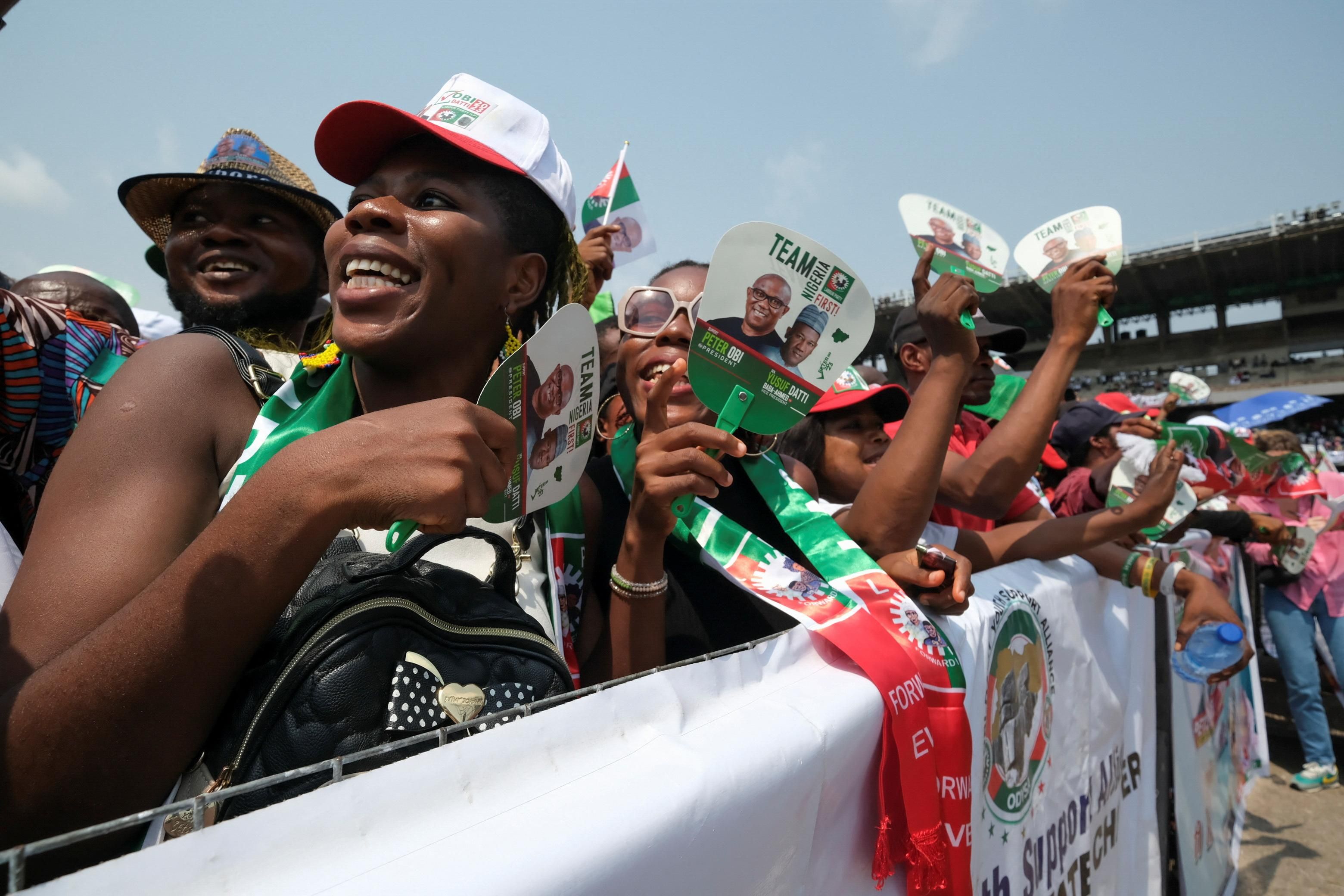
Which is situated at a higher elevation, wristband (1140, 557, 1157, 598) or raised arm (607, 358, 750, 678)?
raised arm (607, 358, 750, 678)

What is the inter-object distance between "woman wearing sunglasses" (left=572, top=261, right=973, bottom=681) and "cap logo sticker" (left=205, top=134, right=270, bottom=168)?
892mm

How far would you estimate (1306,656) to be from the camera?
5.21 meters

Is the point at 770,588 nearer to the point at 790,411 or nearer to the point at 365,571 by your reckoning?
the point at 790,411

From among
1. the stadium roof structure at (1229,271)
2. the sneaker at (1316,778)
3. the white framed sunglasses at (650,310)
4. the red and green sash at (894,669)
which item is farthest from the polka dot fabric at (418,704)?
the stadium roof structure at (1229,271)

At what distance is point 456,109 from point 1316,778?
6311mm

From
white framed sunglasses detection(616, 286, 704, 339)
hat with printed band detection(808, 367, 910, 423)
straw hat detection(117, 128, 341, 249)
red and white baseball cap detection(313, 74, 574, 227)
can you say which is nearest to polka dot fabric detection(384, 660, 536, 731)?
red and white baseball cap detection(313, 74, 574, 227)

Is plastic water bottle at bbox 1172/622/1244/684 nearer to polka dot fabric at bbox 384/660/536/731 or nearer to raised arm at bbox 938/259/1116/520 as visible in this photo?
raised arm at bbox 938/259/1116/520

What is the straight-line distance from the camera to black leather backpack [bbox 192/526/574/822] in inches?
32.5

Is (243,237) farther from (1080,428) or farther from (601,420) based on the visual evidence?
(1080,428)

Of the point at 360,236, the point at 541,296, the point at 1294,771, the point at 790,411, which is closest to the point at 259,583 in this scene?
the point at 360,236

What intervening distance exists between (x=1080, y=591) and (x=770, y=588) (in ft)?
5.46

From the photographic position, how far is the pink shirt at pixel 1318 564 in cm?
522

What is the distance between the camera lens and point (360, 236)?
4.41 feet

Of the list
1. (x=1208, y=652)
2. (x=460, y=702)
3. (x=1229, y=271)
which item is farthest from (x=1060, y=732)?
(x=1229, y=271)
